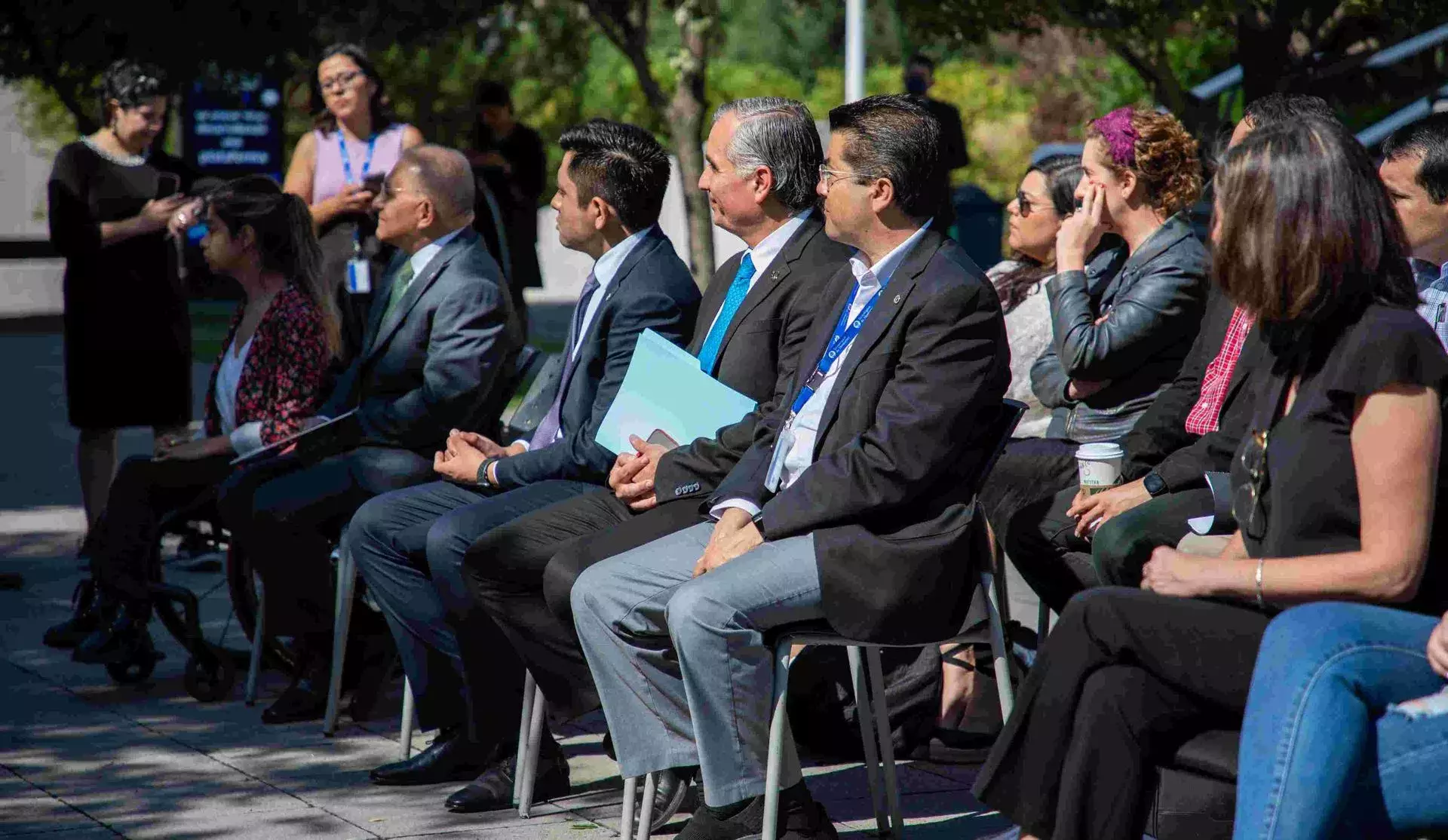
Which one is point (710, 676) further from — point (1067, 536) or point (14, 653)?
point (14, 653)

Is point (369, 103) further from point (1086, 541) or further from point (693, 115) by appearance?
point (693, 115)

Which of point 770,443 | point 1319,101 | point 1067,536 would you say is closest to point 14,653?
point 770,443

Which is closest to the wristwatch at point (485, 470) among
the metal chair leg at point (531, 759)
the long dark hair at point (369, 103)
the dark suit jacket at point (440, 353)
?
the dark suit jacket at point (440, 353)

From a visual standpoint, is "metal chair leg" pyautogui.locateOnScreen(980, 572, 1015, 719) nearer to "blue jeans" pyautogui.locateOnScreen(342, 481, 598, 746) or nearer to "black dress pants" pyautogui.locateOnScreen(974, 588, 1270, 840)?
"black dress pants" pyautogui.locateOnScreen(974, 588, 1270, 840)

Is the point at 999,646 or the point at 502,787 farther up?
the point at 999,646

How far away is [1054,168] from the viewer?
220 inches

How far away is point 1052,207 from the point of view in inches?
219

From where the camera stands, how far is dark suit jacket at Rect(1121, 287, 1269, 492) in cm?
409

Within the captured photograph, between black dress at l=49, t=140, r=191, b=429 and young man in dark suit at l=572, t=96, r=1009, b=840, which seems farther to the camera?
black dress at l=49, t=140, r=191, b=429

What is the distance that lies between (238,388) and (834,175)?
8.44 ft

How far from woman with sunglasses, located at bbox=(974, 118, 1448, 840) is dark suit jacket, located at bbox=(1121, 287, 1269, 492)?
33.5 inches

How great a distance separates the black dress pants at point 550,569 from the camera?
4.51 m

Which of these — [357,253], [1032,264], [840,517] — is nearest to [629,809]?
[840,517]

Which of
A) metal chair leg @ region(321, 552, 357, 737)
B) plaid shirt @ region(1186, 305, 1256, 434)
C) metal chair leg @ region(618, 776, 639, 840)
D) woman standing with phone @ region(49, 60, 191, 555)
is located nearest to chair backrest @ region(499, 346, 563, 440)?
metal chair leg @ region(321, 552, 357, 737)
